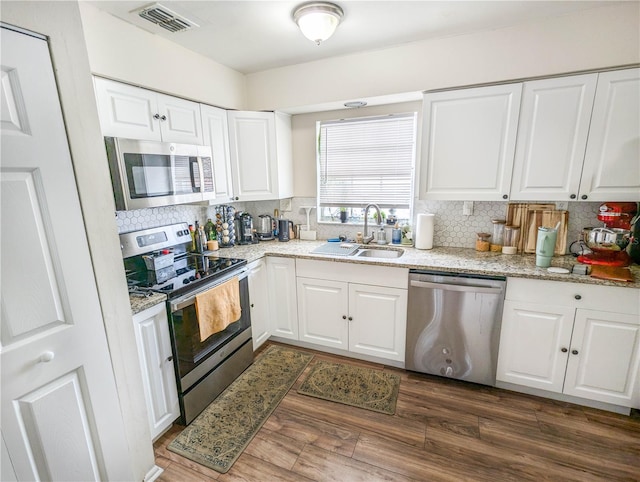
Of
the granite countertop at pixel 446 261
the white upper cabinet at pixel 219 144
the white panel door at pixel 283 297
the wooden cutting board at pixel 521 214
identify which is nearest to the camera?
the granite countertop at pixel 446 261

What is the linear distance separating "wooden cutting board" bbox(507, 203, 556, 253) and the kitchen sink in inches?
36.3

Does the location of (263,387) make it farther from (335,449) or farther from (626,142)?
(626,142)

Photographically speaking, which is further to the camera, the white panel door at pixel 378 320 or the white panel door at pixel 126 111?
the white panel door at pixel 378 320

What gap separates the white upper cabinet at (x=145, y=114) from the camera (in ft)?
5.93

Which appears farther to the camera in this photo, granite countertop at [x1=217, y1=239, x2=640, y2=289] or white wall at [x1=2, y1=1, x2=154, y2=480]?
granite countertop at [x1=217, y1=239, x2=640, y2=289]

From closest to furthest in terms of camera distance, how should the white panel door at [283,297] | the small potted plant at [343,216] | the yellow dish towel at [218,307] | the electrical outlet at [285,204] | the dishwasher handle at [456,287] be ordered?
the yellow dish towel at [218,307] → the dishwasher handle at [456,287] → the white panel door at [283,297] → the small potted plant at [343,216] → the electrical outlet at [285,204]

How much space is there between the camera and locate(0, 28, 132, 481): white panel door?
103 centimetres

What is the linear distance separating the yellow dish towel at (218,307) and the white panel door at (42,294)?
65cm

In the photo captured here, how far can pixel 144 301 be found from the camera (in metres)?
1.66

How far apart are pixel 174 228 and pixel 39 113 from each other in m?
1.40

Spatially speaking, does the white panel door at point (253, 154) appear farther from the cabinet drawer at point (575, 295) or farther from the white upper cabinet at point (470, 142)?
the cabinet drawer at point (575, 295)

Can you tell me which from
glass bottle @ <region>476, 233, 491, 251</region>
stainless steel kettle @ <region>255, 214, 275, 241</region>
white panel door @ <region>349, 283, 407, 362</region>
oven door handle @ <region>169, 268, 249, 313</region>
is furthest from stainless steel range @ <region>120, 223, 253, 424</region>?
glass bottle @ <region>476, 233, 491, 251</region>

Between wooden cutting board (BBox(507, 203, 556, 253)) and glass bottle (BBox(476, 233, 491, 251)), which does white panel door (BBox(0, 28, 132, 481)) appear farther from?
wooden cutting board (BBox(507, 203, 556, 253))

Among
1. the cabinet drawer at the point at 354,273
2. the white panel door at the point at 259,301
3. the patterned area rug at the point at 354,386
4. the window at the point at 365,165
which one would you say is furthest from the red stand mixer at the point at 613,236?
the white panel door at the point at 259,301
